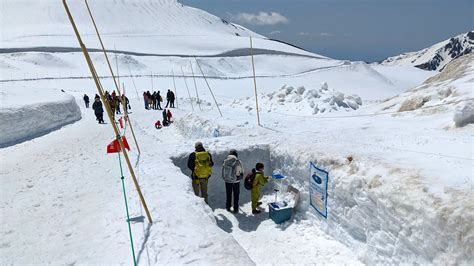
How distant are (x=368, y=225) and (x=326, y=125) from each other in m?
8.45

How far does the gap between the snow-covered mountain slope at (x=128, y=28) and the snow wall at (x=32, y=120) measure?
62.1m

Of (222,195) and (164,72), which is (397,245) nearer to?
(222,195)

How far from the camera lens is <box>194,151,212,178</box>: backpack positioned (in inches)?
414

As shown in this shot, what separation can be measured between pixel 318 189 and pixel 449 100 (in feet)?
28.5

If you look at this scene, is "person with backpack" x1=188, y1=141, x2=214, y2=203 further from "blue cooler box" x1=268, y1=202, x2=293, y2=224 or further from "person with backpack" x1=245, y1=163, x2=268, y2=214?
"blue cooler box" x1=268, y1=202, x2=293, y2=224

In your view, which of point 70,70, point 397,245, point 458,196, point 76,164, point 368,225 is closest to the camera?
point 458,196

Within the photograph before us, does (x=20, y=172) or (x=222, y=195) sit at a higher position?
(x=20, y=172)

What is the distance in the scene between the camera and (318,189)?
10016 mm

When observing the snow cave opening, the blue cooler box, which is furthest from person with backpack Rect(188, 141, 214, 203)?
the blue cooler box

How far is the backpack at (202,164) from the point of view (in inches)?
414

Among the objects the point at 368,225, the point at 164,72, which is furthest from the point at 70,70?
the point at 368,225

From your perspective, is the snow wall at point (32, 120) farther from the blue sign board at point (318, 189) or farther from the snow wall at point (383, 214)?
the blue sign board at point (318, 189)

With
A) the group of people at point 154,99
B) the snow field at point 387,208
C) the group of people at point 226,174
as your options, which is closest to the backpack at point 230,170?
the group of people at point 226,174

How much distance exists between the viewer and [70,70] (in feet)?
212
